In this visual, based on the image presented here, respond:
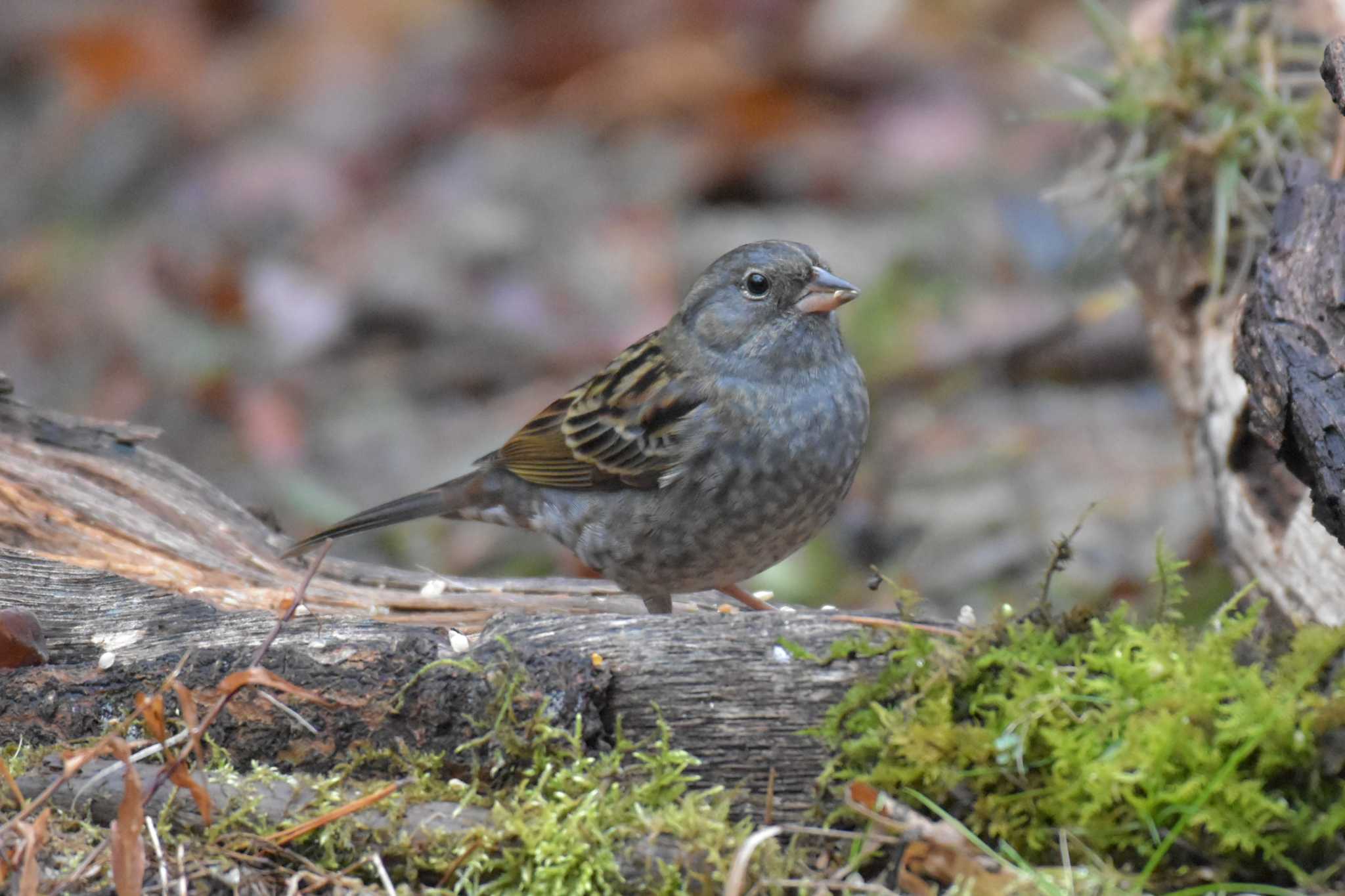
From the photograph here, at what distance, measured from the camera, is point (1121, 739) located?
2.48 m

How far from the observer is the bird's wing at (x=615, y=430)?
4.32m

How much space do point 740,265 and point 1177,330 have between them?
1.45 metres

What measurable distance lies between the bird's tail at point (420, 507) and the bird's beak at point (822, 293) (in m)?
1.24

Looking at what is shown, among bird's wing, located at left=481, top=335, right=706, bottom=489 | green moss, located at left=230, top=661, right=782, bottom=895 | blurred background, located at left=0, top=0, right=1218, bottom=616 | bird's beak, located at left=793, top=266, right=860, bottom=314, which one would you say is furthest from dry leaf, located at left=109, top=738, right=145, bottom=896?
blurred background, located at left=0, top=0, right=1218, bottom=616

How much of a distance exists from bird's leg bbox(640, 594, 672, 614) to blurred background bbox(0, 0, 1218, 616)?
71.1 inches

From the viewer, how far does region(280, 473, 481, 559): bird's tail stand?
4.66 meters

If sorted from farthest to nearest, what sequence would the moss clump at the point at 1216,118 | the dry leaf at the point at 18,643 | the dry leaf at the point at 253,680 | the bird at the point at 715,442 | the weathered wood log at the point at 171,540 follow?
1. the moss clump at the point at 1216,118
2. the bird at the point at 715,442
3. the weathered wood log at the point at 171,540
4. the dry leaf at the point at 18,643
5. the dry leaf at the point at 253,680

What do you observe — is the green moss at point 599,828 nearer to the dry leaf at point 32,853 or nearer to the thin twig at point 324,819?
the thin twig at point 324,819

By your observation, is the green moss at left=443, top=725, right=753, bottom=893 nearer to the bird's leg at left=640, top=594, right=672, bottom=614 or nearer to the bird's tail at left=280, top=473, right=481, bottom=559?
the bird's leg at left=640, top=594, right=672, bottom=614

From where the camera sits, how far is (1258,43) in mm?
4719

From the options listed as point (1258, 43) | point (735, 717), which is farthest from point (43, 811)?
point (1258, 43)

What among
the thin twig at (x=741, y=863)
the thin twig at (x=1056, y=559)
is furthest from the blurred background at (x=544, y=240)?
the thin twig at (x=741, y=863)

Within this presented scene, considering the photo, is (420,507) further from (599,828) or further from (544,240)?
(544,240)

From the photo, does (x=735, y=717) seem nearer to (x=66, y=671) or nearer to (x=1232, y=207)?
(x=66, y=671)
